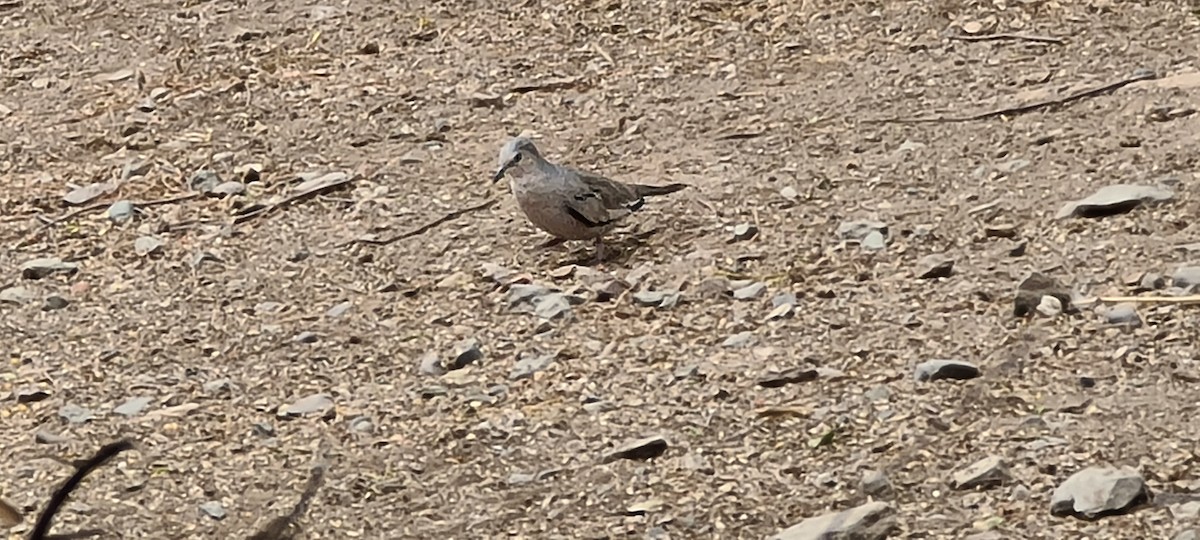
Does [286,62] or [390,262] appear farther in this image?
[286,62]

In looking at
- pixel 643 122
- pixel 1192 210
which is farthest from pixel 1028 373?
pixel 643 122

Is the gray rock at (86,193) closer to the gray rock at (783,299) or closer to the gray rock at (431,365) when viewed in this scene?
the gray rock at (431,365)

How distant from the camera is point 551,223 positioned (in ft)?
15.2

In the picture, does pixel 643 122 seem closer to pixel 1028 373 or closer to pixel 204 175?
pixel 204 175

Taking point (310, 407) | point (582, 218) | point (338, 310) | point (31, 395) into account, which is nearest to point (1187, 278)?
point (582, 218)

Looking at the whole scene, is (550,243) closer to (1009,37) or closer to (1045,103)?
(1045,103)

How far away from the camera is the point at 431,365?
4062mm

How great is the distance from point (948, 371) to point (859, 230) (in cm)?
98

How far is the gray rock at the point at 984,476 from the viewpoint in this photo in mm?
3088

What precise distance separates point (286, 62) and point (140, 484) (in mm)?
3508

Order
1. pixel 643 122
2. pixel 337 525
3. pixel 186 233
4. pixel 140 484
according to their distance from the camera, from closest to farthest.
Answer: pixel 337 525, pixel 140 484, pixel 186 233, pixel 643 122

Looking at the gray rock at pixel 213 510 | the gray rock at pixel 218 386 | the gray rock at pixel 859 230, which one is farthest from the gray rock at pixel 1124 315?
the gray rock at pixel 218 386

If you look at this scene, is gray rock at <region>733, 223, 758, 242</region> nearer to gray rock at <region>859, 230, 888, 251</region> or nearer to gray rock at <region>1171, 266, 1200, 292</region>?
gray rock at <region>859, 230, 888, 251</region>

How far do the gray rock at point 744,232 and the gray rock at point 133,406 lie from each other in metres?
1.56
